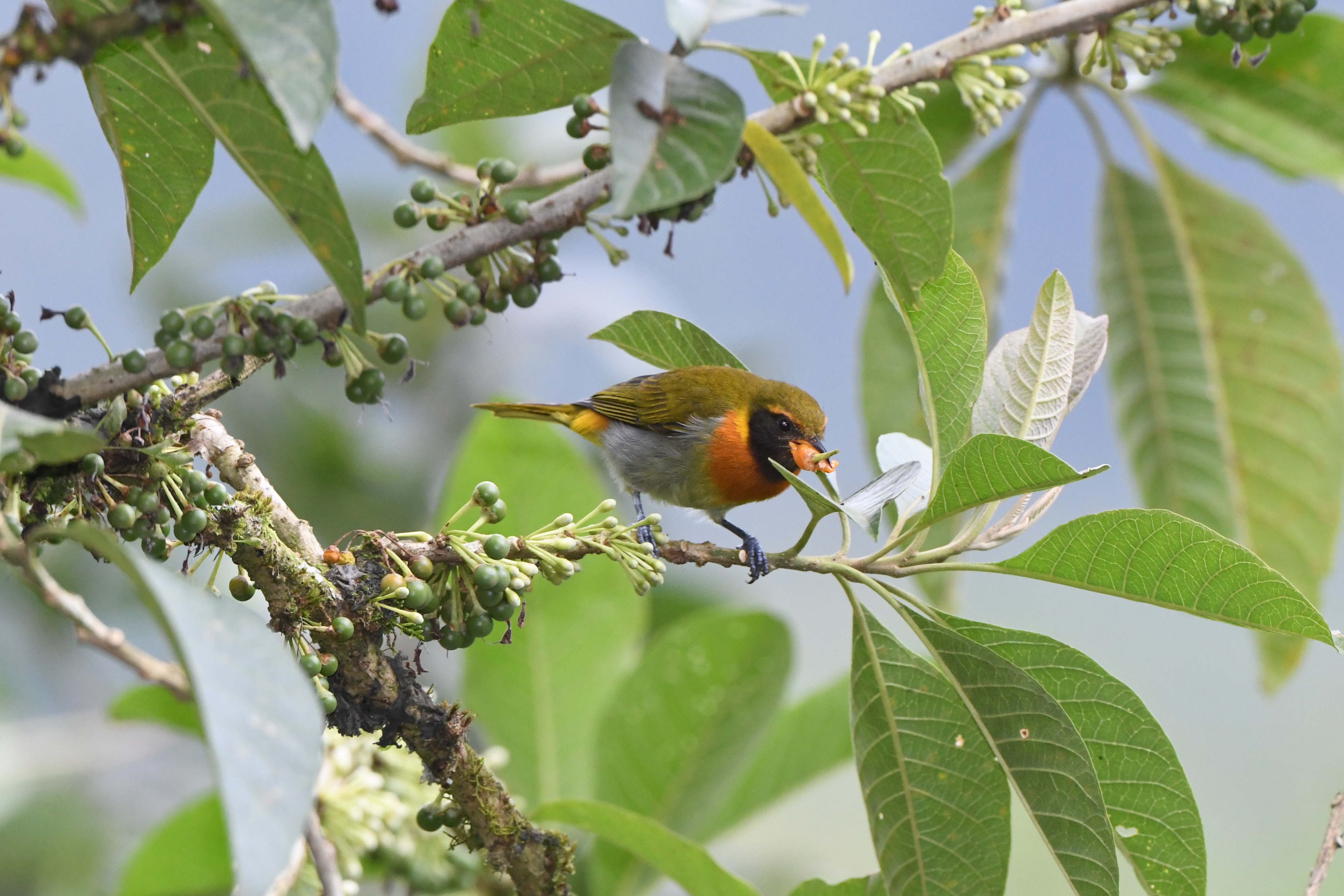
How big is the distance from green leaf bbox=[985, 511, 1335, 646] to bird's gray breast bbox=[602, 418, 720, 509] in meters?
1.69

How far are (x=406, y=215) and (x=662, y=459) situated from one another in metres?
1.83

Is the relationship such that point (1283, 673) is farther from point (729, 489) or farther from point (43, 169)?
point (43, 169)

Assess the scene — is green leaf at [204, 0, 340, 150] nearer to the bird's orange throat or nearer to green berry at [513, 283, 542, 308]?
green berry at [513, 283, 542, 308]

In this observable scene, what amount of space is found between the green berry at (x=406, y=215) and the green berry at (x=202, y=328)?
0.29m

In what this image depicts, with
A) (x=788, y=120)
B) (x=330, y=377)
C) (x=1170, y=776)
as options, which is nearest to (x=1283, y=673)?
(x=1170, y=776)

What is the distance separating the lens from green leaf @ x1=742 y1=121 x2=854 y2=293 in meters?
1.42

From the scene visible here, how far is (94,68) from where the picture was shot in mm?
1343

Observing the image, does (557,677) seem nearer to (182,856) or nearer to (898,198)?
(182,856)

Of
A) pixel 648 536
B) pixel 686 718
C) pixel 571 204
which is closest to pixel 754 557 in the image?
pixel 648 536

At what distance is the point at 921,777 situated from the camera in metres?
1.64

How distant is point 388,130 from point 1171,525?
75.8 inches

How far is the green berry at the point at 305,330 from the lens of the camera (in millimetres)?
1293

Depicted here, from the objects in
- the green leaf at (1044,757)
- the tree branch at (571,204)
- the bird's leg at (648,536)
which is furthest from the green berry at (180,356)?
the green leaf at (1044,757)

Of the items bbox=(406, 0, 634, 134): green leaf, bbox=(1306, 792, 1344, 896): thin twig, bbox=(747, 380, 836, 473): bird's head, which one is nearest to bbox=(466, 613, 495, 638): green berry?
bbox=(406, 0, 634, 134): green leaf
